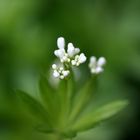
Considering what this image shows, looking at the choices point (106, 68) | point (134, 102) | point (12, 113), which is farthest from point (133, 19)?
point (12, 113)

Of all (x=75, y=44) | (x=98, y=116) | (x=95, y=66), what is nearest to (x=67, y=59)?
(x=95, y=66)

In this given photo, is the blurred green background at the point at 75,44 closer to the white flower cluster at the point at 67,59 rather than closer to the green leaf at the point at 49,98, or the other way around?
the green leaf at the point at 49,98

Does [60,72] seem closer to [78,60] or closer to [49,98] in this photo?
[78,60]

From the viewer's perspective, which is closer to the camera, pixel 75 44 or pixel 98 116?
pixel 98 116

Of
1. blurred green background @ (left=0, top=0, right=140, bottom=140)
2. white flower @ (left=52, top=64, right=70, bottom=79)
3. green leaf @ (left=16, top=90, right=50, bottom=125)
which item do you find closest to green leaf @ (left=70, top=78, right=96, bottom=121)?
green leaf @ (left=16, top=90, right=50, bottom=125)

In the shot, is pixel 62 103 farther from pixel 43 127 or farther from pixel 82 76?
pixel 82 76

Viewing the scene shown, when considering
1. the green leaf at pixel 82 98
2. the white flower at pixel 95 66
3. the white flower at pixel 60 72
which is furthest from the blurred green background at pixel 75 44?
the white flower at pixel 60 72

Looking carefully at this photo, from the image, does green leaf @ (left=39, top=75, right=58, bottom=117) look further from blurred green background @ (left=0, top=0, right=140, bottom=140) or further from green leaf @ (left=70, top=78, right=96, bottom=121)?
blurred green background @ (left=0, top=0, right=140, bottom=140)
